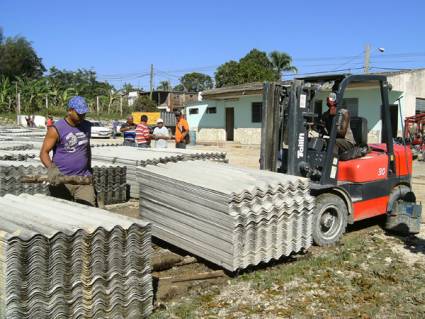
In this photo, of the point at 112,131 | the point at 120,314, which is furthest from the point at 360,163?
the point at 112,131

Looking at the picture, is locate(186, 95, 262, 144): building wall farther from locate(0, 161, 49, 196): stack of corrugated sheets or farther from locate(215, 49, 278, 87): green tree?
locate(0, 161, 49, 196): stack of corrugated sheets

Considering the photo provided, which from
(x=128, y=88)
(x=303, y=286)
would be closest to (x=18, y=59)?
(x=128, y=88)

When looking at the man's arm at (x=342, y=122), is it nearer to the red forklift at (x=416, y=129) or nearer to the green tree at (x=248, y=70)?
the red forklift at (x=416, y=129)

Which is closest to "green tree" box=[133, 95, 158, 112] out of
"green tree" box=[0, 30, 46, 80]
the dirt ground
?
"green tree" box=[0, 30, 46, 80]

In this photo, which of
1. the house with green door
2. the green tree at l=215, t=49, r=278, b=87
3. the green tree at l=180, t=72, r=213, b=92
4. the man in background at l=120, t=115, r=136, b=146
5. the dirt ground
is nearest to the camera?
the dirt ground

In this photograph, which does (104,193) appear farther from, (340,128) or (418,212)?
(418,212)

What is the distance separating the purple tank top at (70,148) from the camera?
5395mm

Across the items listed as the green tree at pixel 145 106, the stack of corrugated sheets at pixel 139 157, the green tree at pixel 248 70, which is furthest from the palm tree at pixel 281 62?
the stack of corrugated sheets at pixel 139 157

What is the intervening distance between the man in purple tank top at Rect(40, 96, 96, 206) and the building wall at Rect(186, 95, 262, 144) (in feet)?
78.8

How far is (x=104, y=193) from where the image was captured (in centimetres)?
952

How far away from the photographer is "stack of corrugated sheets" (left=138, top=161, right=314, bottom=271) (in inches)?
217

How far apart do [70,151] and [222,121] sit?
27.4 metres

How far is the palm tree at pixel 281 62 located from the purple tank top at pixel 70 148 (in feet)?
159

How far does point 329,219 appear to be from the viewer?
23.6 feet
